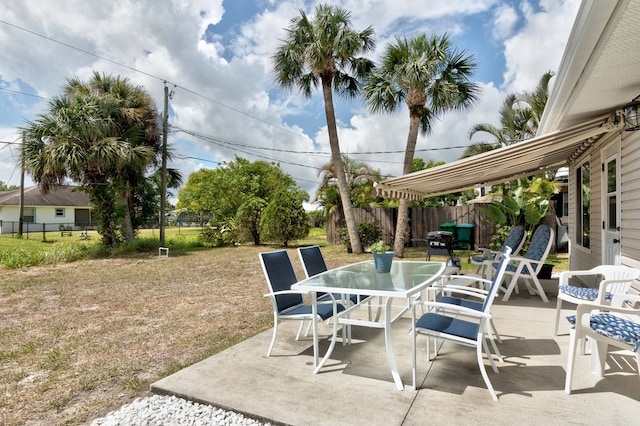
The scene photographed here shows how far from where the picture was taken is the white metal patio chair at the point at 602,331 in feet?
9.25

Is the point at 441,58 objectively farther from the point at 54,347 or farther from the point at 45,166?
the point at 45,166

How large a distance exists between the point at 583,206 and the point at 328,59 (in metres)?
9.24

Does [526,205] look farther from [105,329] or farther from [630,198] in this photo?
[105,329]

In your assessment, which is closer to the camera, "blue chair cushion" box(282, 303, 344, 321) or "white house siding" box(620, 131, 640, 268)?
"blue chair cushion" box(282, 303, 344, 321)

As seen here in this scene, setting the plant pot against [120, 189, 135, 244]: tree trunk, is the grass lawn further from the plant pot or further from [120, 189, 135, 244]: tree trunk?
[120, 189, 135, 244]: tree trunk

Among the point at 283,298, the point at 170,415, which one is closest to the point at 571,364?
the point at 283,298

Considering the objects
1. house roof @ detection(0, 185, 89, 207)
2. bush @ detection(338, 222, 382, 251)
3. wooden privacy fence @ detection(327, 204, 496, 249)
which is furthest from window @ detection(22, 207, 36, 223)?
bush @ detection(338, 222, 382, 251)

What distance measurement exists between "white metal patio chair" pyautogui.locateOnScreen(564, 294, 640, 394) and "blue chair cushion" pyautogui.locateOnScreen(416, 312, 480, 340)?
Answer: 2.49ft

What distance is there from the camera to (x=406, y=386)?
309 centimetres

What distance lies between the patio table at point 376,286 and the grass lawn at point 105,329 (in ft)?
5.10

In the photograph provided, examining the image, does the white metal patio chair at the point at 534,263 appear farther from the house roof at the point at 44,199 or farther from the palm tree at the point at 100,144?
the house roof at the point at 44,199

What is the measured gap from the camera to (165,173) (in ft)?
54.1

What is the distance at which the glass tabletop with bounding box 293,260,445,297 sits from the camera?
3.29 m

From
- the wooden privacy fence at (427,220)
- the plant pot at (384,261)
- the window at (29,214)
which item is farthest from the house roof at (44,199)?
the plant pot at (384,261)
